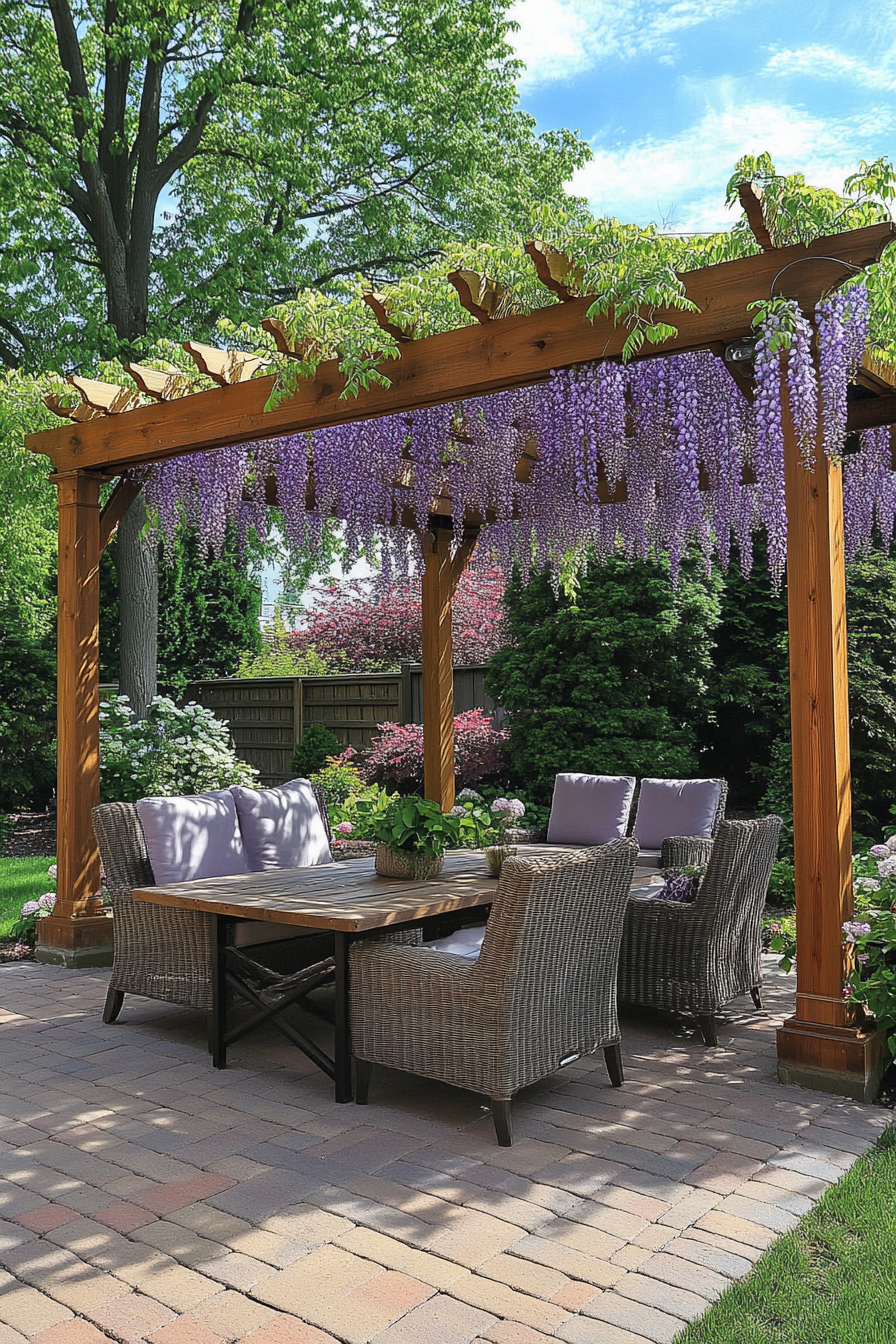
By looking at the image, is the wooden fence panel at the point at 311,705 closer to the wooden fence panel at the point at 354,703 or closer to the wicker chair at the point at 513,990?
the wooden fence panel at the point at 354,703

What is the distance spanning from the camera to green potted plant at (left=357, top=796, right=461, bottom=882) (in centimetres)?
392

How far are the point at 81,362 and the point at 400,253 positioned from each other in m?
3.49

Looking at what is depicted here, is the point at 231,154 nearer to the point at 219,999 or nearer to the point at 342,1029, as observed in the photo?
the point at 219,999

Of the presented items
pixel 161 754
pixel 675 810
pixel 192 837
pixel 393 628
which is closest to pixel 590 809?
pixel 675 810

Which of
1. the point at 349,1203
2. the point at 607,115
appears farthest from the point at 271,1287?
the point at 607,115

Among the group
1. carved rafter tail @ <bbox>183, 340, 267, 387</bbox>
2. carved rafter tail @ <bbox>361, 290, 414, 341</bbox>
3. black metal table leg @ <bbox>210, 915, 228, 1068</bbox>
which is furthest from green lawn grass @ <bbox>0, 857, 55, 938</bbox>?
carved rafter tail @ <bbox>361, 290, 414, 341</bbox>

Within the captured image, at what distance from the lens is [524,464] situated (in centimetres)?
527

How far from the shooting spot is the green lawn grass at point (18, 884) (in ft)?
20.5

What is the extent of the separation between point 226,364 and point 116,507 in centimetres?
137

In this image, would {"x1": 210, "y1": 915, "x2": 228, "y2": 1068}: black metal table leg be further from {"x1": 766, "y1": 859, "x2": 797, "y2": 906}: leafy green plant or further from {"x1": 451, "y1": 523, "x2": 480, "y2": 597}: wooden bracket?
{"x1": 766, "y1": 859, "x2": 797, "y2": 906}: leafy green plant

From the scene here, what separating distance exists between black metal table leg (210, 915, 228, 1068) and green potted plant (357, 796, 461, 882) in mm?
676

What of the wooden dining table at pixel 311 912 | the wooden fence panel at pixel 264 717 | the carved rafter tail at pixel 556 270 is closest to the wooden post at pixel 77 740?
the wooden dining table at pixel 311 912

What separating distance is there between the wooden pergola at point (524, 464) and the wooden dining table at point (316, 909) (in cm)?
113

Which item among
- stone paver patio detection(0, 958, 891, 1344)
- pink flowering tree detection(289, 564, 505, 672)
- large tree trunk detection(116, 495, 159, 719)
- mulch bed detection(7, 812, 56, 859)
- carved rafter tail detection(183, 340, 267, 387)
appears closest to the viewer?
stone paver patio detection(0, 958, 891, 1344)
